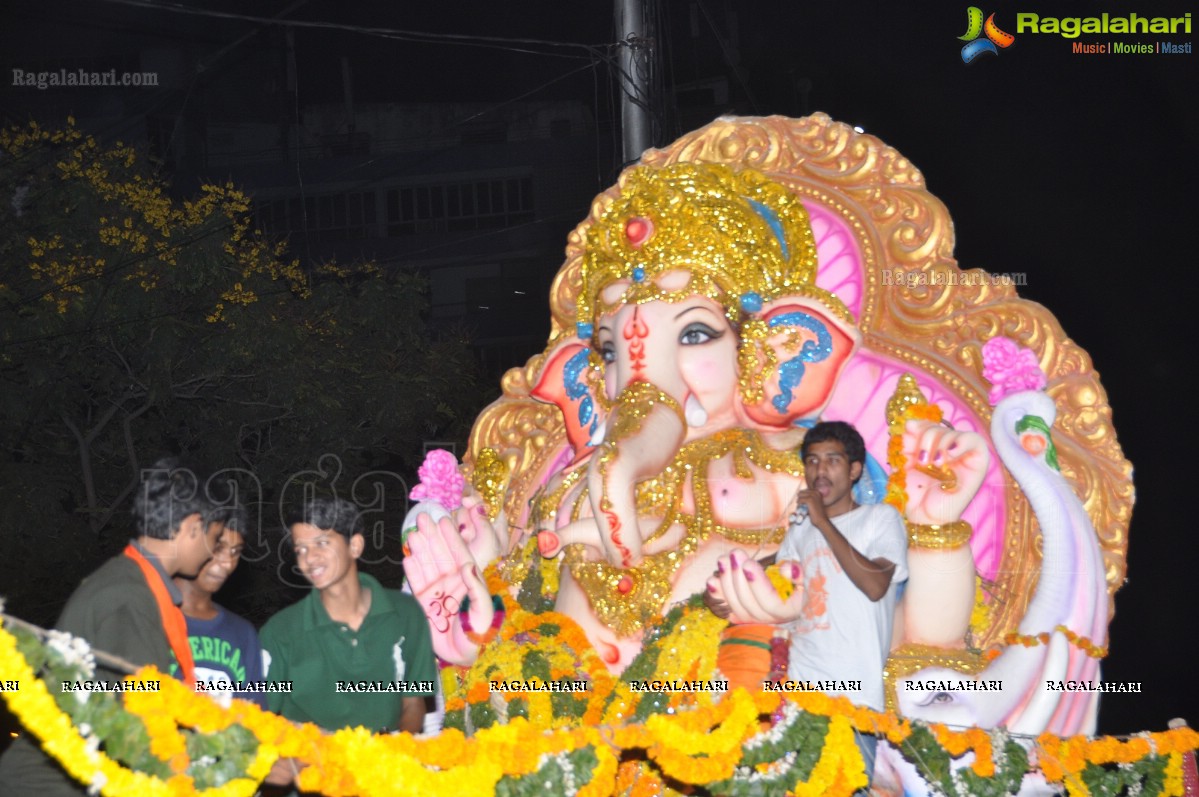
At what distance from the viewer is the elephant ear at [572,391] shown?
5.96 metres

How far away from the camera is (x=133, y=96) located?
1483 centimetres

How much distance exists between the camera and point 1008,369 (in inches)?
209

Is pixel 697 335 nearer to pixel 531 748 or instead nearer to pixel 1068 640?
pixel 1068 640

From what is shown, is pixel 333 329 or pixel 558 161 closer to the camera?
pixel 333 329

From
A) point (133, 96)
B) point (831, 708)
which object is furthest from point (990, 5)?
point (133, 96)

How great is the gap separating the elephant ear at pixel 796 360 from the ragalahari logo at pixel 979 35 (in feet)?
4.66

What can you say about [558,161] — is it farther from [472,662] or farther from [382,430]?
[472,662]

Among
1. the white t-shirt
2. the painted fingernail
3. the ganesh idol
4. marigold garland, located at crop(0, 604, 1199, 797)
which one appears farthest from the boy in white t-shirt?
the painted fingernail

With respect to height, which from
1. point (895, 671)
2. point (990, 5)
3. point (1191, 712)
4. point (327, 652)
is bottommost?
point (1191, 712)

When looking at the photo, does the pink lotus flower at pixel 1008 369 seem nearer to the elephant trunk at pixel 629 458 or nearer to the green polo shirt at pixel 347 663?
the elephant trunk at pixel 629 458

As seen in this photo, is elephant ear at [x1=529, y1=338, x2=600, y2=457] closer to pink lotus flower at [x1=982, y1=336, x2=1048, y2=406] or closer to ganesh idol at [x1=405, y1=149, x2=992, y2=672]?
ganesh idol at [x1=405, y1=149, x2=992, y2=672]

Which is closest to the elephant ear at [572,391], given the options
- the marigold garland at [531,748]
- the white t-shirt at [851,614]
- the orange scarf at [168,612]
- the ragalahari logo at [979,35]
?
the marigold garland at [531,748]

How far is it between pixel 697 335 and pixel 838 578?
1.27m

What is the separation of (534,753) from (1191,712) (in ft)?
10.1
